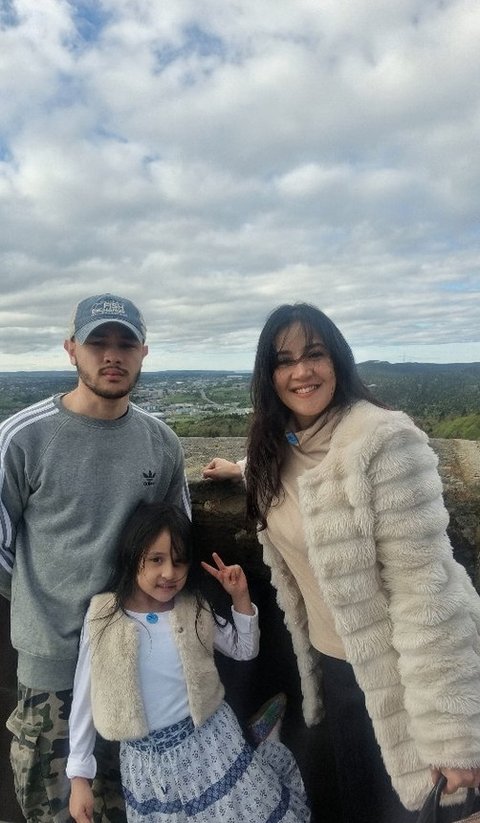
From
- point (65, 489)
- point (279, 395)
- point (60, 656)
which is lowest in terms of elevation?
point (60, 656)

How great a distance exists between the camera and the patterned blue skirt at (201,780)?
6.97ft

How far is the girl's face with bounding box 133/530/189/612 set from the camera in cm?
225

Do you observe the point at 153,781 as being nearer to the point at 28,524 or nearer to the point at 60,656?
the point at 60,656

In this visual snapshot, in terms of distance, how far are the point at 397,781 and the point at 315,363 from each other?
1446 mm

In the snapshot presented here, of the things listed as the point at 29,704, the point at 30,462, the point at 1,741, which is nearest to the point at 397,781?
the point at 29,704

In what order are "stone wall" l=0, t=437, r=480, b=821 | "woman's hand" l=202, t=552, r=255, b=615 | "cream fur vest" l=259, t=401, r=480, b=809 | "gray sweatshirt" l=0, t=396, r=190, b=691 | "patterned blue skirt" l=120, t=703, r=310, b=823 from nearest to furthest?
"cream fur vest" l=259, t=401, r=480, b=809 → "patterned blue skirt" l=120, t=703, r=310, b=823 → "gray sweatshirt" l=0, t=396, r=190, b=691 → "woman's hand" l=202, t=552, r=255, b=615 → "stone wall" l=0, t=437, r=480, b=821

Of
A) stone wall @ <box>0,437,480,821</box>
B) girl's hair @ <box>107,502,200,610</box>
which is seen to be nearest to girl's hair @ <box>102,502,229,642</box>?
girl's hair @ <box>107,502,200,610</box>

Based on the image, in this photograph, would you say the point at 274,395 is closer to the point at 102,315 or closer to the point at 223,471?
the point at 223,471

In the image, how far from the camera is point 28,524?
2266 millimetres

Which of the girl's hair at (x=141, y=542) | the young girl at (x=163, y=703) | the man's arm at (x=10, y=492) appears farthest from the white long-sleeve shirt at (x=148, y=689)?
the man's arm at (x=10, y=492)

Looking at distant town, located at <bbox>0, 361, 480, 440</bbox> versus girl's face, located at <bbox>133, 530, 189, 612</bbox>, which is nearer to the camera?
girl's face, located at <bbox>133, 530, 189, 612</bbox>

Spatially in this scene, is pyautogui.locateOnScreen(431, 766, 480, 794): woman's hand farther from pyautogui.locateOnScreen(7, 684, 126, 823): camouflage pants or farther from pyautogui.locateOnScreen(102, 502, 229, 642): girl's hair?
pyautogui.locateOnScreen(7, 684, 126, 823): camouflage pants

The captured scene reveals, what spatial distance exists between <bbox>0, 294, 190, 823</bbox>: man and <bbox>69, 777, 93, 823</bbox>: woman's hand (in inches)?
5.8

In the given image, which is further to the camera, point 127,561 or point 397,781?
point 127,561
